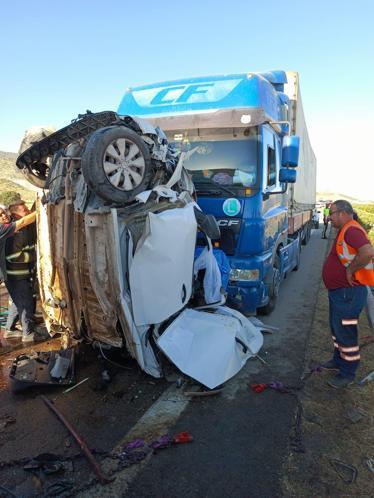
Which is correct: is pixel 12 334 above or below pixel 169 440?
below

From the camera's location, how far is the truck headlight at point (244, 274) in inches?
212

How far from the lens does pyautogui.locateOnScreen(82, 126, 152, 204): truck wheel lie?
3.41 metres

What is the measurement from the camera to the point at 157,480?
2.70 meters

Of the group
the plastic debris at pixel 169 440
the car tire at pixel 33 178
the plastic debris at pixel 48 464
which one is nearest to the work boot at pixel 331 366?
the plastic debris at pixel 169 440

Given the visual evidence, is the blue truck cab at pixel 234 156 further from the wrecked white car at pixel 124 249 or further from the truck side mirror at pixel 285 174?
the wrecked white car at pixel 124 249

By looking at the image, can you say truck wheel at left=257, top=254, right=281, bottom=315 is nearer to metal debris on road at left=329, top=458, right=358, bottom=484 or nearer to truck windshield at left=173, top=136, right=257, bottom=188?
truck windshield at left=173, top=136, right=257, bottom=188

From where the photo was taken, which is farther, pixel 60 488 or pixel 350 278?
pixel 350 278

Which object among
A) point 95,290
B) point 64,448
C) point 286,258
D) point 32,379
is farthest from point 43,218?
point 286,258

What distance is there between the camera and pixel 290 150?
6109mm

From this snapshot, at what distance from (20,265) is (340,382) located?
13.3 ft

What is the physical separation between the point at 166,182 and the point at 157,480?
2937 mm

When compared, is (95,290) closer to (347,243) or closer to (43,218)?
(43,218)

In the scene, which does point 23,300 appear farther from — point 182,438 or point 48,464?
point 182,438

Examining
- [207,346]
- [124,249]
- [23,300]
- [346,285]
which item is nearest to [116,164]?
[124,249]
